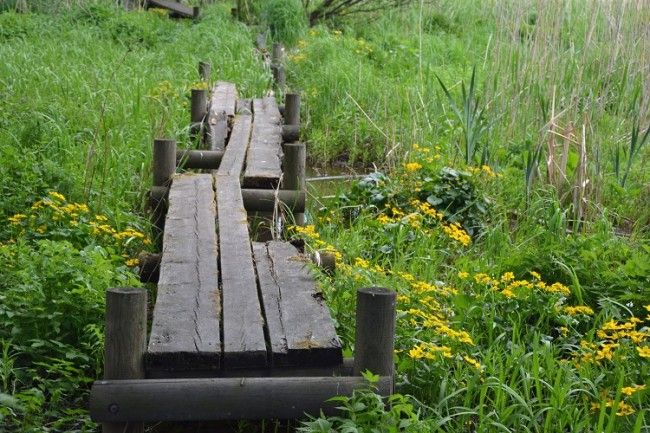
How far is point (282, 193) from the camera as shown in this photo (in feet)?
19.8

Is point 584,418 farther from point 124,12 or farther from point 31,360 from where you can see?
point 124,12

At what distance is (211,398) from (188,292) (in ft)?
2.52

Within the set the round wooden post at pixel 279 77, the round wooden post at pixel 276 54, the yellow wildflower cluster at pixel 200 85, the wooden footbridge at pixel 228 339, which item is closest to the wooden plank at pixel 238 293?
the wooden footbridge at pixel 228 339

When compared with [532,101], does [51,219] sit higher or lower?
lower

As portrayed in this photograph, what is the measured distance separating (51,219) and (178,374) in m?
2.51

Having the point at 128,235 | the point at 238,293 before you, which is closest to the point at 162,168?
the point at 128,235

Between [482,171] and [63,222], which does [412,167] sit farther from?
[63,222]

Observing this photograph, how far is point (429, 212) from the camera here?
651 centimetres

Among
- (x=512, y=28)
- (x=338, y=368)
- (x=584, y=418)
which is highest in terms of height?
(x=512, y=28)

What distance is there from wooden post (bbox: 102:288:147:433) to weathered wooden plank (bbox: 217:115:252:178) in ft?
9.86

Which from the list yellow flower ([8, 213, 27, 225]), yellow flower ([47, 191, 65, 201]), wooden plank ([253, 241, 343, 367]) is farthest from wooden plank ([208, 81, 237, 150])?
wooden plank ([253, 241, 343, 367])

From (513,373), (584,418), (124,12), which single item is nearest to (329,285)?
(513,373)

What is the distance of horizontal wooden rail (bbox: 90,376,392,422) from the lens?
3367 mm

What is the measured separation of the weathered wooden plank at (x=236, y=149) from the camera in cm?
658
